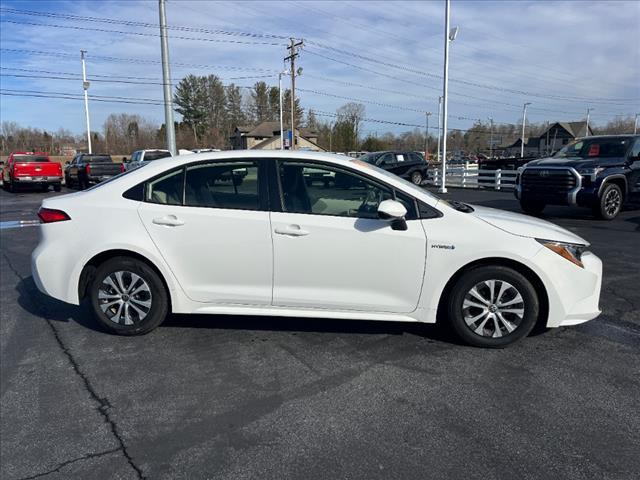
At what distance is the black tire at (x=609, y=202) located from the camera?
1017 centimetres

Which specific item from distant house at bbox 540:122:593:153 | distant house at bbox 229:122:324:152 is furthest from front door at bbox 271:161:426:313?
distant house at bbox 540:122:593:153

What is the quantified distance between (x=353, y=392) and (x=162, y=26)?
20.8 m

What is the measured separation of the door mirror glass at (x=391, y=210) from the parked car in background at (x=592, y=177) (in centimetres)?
795

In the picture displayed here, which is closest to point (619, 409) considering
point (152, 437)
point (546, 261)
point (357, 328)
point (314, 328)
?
point (546, 261)

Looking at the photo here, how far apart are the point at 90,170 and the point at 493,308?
20713mm

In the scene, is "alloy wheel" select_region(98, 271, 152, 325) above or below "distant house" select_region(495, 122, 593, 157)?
below

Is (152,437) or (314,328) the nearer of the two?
(152,437)

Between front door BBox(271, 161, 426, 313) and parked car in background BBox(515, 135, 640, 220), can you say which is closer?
front door BBox(271, 161, 426, 313)

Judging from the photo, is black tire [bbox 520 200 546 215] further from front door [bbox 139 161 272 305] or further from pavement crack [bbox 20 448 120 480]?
pavement crack [bbox 20 448 120 480]

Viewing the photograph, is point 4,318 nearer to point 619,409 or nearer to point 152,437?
point 152,437

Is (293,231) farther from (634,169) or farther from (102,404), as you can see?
(634,169)

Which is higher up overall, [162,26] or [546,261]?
[162,26]

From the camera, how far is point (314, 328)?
4457mm

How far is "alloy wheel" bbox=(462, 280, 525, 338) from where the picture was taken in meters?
3.86
